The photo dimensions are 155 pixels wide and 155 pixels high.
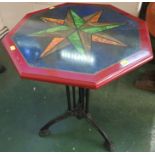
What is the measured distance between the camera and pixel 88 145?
1576 mm

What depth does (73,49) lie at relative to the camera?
118 cm

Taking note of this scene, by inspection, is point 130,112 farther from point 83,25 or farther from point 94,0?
point 94,0

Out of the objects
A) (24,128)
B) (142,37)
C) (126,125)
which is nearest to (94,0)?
(142,37)

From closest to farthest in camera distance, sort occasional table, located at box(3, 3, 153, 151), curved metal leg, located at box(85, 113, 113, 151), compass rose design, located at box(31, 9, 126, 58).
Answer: occasional table, located at box(3, 3, 153, 151) < compass rose design, located at box(31, 9, 126, 58) < curved metal leg, located at box(85, 113, 113, 151)

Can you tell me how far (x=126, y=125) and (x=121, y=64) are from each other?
724mm

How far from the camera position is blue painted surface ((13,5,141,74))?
1103 millimetres

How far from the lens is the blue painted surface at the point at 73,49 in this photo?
110cm

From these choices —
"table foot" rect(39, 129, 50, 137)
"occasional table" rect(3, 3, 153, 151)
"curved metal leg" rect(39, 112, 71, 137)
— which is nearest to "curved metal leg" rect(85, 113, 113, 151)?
"occasional table" rect(3, 3, 153, 151)

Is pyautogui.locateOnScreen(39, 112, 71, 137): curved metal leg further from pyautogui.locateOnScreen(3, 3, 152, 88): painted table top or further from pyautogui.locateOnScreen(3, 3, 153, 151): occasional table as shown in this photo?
pyautogui.locateOnScreen(3, 3, 152, 88): painted table top

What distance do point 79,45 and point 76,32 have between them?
0.14m

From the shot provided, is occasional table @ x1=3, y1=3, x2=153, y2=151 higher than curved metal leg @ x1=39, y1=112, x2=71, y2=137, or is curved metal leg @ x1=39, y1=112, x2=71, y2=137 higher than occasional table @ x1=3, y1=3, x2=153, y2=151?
occasional table @ x1=3, y1=3, x2=153, y2=151

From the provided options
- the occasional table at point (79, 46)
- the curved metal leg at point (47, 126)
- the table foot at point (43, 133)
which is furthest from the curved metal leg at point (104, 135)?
the table foot at point (43, 133)

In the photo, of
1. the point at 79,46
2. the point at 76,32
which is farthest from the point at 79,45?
the point at 76,32

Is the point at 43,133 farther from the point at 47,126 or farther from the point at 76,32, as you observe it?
the point at 76,32
